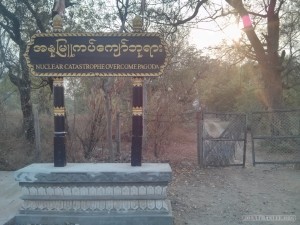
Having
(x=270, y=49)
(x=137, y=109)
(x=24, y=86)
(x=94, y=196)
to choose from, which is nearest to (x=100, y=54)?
(x=137, y=109)

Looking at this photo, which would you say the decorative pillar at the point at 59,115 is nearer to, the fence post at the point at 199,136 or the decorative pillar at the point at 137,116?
the decorative pillar at the point at 137,116

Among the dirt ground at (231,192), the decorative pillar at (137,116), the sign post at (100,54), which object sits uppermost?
the sign post at (100,54)

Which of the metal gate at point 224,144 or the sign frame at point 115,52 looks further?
the metal gate at point 224,144

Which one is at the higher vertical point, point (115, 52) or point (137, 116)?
point (115, 52)

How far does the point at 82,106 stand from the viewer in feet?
39.9

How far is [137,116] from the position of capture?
6629 millimetres

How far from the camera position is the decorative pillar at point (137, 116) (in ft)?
21.7

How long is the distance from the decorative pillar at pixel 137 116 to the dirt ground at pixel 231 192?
57.2 inches

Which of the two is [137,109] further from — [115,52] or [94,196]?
[94,196]

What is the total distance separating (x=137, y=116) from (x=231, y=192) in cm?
352

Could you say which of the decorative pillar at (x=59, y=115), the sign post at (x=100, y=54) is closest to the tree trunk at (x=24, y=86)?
the decorative pillar at (x=59, y=115)

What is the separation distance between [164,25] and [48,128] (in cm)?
616

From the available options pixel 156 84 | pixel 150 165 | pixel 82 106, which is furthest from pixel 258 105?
pixel 150 165

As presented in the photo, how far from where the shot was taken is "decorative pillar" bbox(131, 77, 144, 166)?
6.61 meters
